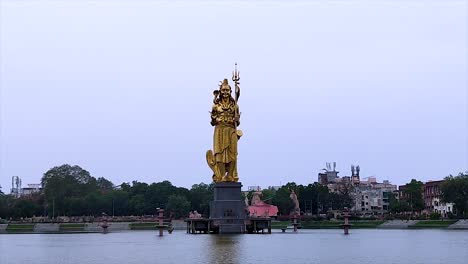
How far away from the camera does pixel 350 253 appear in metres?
41.9

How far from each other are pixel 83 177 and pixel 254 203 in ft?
201

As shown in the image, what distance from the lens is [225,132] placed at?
65.6m

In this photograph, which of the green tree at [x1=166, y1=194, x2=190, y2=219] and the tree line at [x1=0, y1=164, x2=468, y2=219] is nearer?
the green tree at [x1=166, y1=194, x2=190, y2=219]

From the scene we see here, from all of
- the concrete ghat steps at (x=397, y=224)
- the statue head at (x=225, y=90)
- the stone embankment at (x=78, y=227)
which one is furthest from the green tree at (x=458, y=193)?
the statue head at (x=225, y=90)

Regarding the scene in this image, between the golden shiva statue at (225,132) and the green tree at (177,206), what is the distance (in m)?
71.1

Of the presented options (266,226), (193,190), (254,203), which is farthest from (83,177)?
(266,226)

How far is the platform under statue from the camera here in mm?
65125

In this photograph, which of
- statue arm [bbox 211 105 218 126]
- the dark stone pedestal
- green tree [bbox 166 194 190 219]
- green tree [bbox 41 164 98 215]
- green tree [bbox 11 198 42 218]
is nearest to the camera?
the dark stone pedestal

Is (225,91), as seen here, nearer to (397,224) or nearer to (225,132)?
(225,132)

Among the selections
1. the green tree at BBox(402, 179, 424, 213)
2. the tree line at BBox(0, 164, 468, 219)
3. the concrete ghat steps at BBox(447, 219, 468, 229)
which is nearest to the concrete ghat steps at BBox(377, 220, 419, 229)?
the concrete ghat steps at BBox(447, 219, 468, 229)

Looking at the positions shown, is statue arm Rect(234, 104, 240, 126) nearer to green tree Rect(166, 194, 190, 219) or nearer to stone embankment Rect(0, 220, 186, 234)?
stone embankment Rect(0, 220, 186, 234)

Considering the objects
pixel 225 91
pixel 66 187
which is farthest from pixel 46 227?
pixel 225 91

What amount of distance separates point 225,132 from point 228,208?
5932mm

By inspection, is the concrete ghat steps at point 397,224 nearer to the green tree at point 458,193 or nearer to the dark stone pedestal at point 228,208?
the green tree at point 458,193
